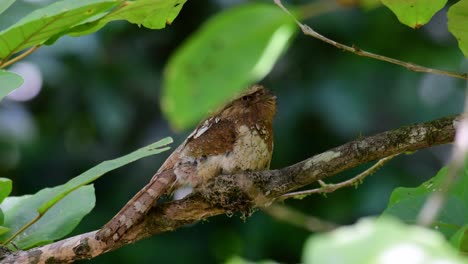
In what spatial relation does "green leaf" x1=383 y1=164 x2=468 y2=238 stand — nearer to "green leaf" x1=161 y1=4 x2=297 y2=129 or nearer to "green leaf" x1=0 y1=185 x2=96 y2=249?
"green leaf" x1=161 y1=4 x2=297 y2=129

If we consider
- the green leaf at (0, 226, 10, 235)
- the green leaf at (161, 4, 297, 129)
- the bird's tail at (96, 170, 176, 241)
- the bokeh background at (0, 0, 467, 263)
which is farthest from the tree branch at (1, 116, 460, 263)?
the bokeh background at (0, 0, 467, 263)

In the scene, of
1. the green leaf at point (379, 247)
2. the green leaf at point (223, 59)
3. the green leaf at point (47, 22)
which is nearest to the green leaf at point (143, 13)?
the green leaf at point (47, 22)

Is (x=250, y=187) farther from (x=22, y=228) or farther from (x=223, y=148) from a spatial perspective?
(x=22, y=228)

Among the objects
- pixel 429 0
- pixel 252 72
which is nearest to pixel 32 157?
pixel 429 0

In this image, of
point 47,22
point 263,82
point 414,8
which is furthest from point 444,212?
point 263,82

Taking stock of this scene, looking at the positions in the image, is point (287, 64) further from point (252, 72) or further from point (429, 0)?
point (252, 72)

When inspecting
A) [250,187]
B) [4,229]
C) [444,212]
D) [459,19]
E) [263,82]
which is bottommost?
[263,82]
